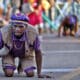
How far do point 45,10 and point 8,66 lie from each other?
15.4 m

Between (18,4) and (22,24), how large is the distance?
14.2m

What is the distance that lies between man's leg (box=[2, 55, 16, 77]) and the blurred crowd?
11.6m

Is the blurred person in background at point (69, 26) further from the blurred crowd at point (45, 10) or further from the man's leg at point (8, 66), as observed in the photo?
the man's leg at point (8, 66)

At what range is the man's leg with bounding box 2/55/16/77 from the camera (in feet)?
28.0

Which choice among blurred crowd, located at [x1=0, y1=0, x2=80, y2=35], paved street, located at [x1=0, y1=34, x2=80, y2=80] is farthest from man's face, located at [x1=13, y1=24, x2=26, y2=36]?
blurred crowd, located at [x1=0, y1=0, x2=80, y2=35]

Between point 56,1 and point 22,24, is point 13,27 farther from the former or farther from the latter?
point 56,1

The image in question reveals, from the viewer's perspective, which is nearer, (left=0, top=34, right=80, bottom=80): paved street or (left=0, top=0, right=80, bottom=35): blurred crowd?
(left=0, top=34, right=80, bottom=80): paved street

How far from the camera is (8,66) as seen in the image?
859 centimetres

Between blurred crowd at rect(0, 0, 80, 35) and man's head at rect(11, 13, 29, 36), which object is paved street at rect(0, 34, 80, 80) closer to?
man's head at rect(11, 13, 29, 36)

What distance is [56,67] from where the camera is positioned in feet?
35.4

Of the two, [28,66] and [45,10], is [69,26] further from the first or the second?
[28,66]

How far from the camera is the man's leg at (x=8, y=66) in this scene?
336 inches

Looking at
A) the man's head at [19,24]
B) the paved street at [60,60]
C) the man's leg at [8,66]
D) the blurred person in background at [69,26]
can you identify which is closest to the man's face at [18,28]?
the man's head at [19,24]

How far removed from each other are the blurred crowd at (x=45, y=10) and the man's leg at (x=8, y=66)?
1165 cm
